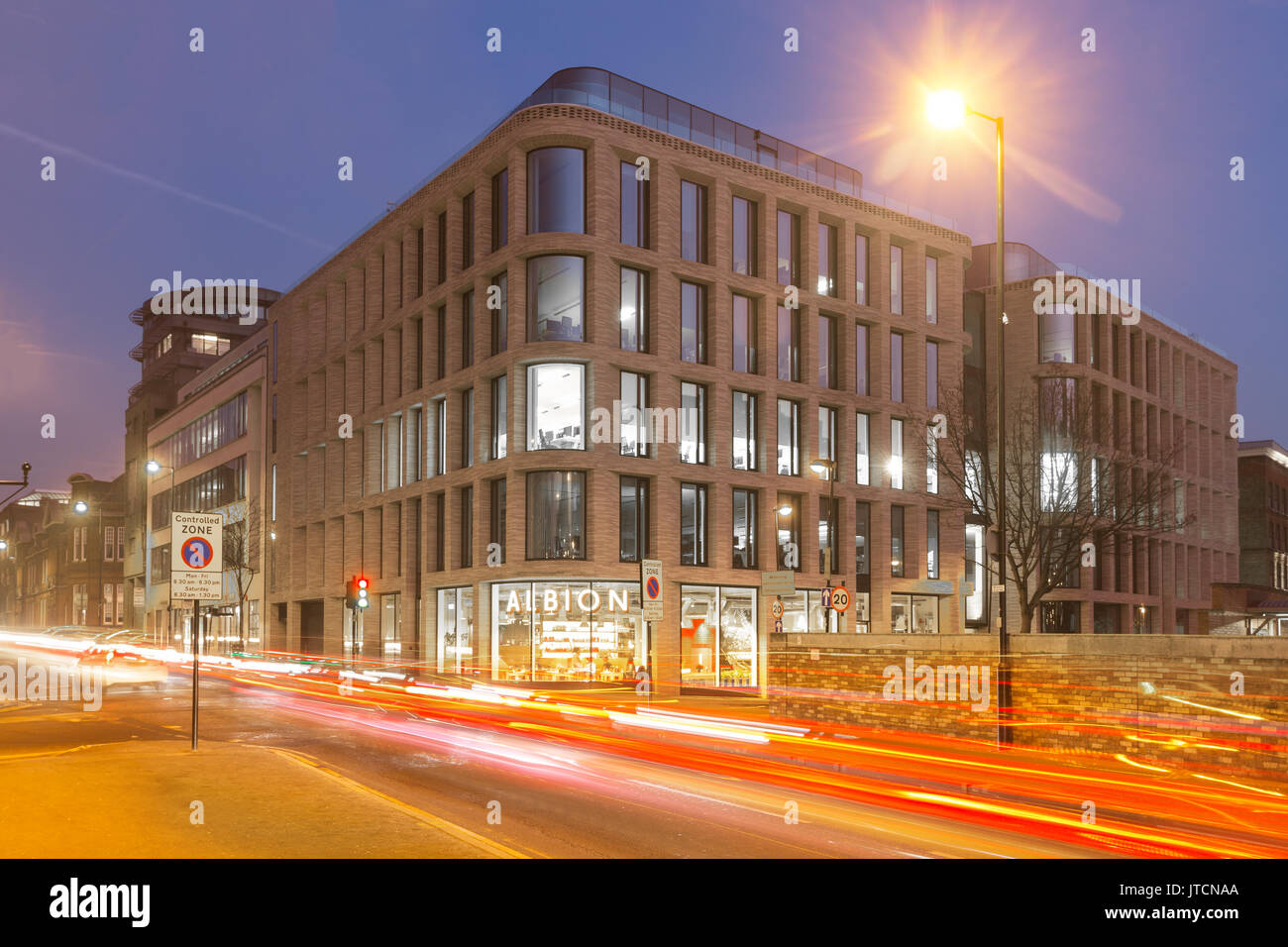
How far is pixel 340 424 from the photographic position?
53688 mm

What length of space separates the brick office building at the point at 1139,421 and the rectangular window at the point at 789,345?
11815 millimetres

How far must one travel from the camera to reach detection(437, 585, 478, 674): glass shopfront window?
4219 cm

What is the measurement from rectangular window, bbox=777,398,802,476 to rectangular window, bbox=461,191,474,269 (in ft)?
46.3

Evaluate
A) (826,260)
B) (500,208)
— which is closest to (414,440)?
(500,208)

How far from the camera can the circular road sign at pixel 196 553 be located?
1642 centimetres

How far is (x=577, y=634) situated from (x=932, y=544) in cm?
1842

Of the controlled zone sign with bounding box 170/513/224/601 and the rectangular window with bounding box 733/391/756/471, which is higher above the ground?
the rectangular window with bounding box 733/391/756/471

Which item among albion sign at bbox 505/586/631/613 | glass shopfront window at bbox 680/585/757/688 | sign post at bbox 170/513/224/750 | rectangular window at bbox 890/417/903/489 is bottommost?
glass shopfront window at bbox 680/585/757/688

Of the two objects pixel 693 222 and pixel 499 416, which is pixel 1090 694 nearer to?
pixel 499 416

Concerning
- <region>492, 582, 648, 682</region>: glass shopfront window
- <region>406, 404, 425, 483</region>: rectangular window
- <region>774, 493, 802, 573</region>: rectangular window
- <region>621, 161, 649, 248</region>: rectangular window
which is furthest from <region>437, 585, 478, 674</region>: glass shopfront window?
<region>621, 161, 649, 248</region>: rectangular window

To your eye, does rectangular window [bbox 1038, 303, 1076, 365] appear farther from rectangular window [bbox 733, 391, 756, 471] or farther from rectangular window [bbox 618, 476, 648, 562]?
rectangular window [bbox 618, 476, 648, 562]

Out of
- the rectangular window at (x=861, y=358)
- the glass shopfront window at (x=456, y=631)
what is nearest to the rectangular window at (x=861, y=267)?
the rectangular window at (x=861, y=358)

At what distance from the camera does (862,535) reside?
4600 centimetres

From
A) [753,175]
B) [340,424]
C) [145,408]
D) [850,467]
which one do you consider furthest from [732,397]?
[145,408]
